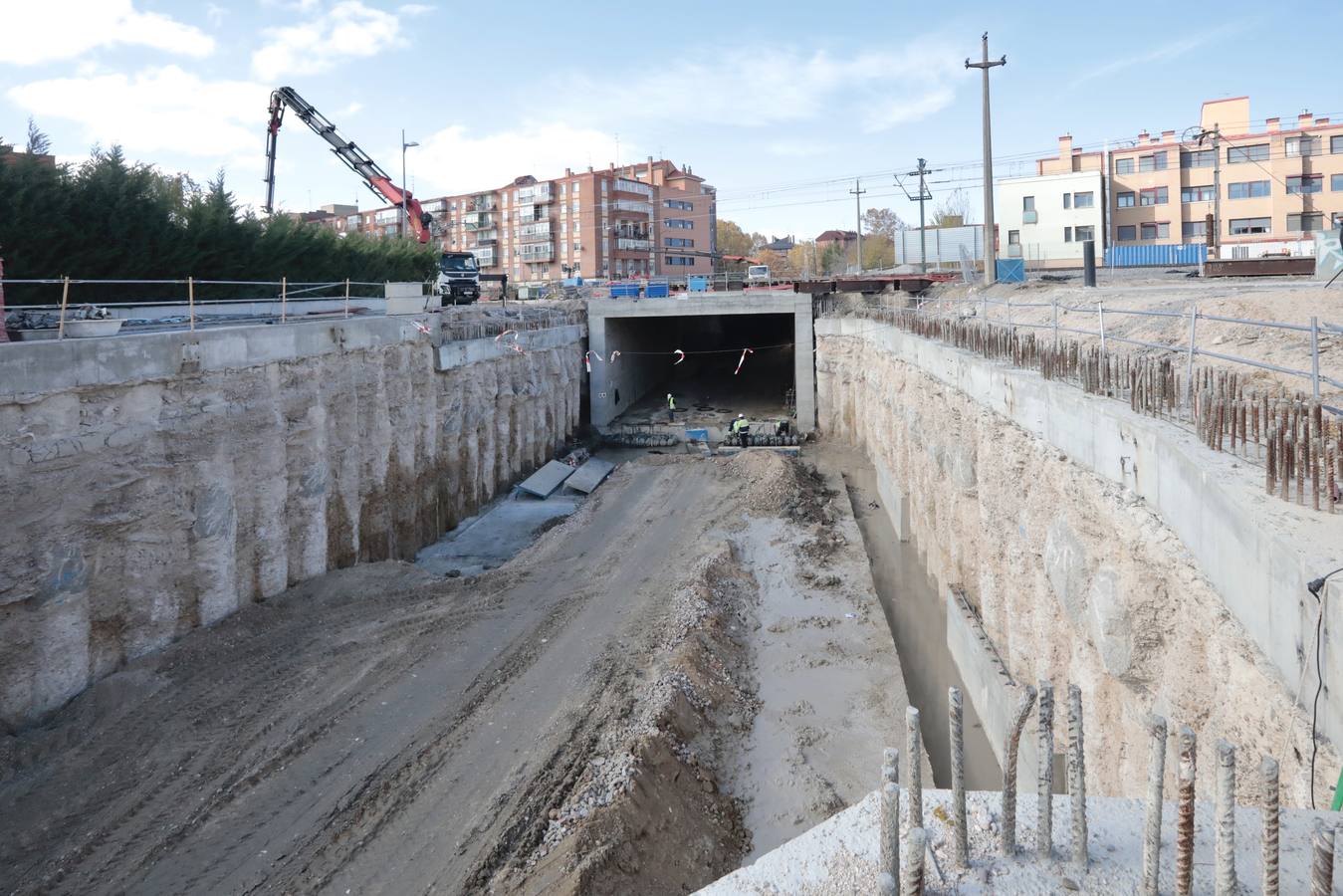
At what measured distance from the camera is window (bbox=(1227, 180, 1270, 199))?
52594mm

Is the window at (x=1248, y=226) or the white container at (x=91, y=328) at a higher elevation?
the window at (x=1248, y=226)

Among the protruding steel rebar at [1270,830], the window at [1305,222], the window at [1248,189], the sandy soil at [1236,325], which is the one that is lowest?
the protruding steel rebar at [1270,830]

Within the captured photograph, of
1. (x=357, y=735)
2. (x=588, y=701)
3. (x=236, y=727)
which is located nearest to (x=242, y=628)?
(x=236, y=727)

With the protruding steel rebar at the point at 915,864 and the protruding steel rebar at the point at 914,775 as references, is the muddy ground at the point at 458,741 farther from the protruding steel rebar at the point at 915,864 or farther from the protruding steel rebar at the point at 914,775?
the protruding steel rebar at the point at 915,864

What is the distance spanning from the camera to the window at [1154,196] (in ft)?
182

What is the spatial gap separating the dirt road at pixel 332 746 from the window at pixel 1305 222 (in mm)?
51911

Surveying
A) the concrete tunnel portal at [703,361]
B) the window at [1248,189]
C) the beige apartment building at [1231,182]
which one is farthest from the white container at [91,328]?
the window at [1248,189]

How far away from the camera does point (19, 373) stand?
12.0 metres

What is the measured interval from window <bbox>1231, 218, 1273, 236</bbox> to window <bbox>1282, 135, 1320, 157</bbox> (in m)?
3.96

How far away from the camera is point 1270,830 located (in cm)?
349

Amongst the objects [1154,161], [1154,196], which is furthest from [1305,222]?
[1154,161]

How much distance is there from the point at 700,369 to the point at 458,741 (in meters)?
46.3

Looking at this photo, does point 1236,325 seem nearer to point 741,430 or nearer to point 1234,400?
point 1234,400

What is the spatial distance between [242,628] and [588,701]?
636cm
